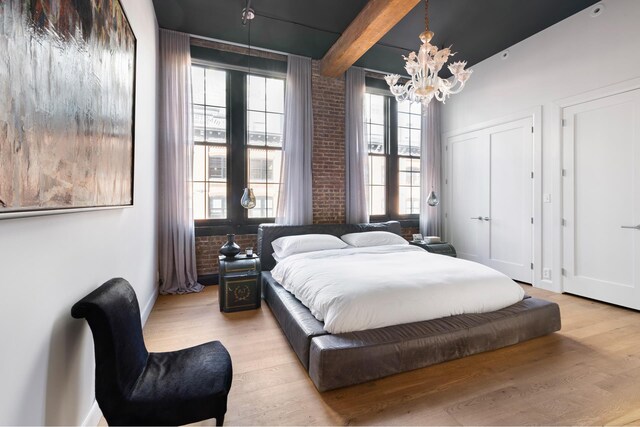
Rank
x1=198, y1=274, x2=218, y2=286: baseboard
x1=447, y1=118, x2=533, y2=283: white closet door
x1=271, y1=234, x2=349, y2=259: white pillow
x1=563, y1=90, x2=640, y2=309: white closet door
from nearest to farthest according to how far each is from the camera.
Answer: x1=563, y1=90, x2=640, y2=309: white closet door
x1=271, y1=234, x2=349, y2=259: white pillow
x1=198, y1=274, x2=218, y2=286: baseboard
x1=447, y1=118, x2=533, y2=283: white closet door

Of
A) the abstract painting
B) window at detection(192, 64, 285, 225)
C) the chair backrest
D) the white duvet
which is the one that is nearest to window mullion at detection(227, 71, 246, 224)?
window at detection(192, 64, 285, 225)

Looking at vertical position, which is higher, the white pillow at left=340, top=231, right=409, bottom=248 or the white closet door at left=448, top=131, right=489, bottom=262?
the white closet door at left=448, top=131, right=489, bottom=262

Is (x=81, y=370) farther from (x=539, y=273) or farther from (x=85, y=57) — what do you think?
(x=539, y=273)

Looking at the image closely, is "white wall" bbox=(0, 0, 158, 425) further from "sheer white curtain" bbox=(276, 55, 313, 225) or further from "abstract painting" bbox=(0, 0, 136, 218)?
"sheer white curtain" bbox=(276, 55, 313, 225)

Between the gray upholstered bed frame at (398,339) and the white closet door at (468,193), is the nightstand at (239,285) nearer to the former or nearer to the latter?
the gray upholstered bed frame at (398,339)

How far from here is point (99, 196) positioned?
1.56 m

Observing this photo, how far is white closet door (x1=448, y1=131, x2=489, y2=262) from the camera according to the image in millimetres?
4766

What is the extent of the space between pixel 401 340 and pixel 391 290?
0.35 meters

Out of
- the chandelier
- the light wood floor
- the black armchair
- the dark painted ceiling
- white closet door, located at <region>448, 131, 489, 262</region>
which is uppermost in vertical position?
the dark painted ceiling

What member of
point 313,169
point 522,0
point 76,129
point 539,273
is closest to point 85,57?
point 76,129

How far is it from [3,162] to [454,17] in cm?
443

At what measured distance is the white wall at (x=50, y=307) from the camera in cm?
89

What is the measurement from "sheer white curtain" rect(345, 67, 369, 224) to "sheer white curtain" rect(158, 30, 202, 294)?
7.73 feet

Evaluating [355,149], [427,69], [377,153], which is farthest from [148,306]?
[377,153]
